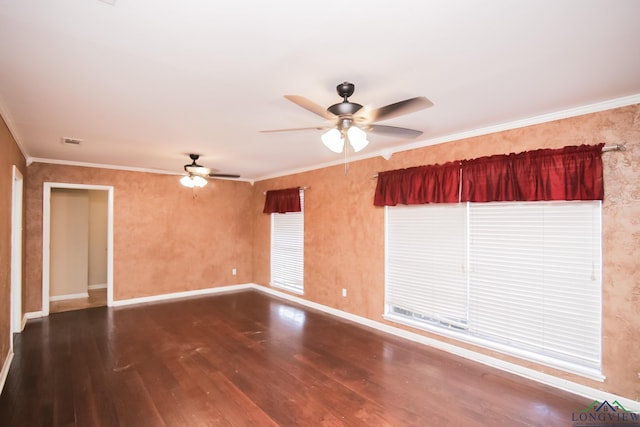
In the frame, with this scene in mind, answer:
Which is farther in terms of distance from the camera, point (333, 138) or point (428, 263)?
point (428, 263)

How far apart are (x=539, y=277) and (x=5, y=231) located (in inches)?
207

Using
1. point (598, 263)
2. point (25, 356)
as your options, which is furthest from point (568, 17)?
point (25, 356)

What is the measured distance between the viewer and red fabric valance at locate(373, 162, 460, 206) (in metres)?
3.66

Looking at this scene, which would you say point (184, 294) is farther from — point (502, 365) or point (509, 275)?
point (509, 275)

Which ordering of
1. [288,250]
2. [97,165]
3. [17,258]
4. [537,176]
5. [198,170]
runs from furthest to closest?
1. [288,250]
2. [97,165]
3. [198,170]
4. [17,258]
5. [537,176]

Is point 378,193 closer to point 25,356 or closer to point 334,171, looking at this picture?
point 334,171

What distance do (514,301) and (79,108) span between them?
14.9 ft

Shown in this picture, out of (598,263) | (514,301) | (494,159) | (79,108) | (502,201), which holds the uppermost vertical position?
(79,108)

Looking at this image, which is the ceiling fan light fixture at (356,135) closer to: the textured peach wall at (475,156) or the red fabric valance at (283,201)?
the textured peach wall at (475,156)

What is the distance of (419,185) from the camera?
3.96 metres

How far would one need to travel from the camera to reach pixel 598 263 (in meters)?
2.77

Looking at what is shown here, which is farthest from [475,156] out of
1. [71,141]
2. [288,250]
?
[71,141]

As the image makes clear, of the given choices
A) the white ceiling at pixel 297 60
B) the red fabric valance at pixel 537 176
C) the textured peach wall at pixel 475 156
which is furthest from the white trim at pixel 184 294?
the red fabric valance at pixel 537 176

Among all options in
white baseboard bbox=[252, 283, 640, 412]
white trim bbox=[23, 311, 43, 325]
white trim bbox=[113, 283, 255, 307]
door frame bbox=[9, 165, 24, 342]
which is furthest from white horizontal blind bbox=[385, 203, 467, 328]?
white trim bbox=[23, 311, 43, 325]
